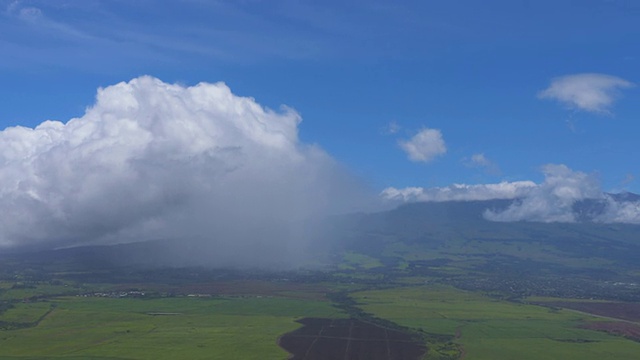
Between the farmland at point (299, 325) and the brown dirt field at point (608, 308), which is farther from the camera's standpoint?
the brown dirt field at point (608, 308)

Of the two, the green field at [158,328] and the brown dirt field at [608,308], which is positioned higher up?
the brown dirt field at [608,308]

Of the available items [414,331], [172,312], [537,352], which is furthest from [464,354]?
[172,312]

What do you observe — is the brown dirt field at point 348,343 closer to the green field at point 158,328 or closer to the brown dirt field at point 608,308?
the green field at point 158,328

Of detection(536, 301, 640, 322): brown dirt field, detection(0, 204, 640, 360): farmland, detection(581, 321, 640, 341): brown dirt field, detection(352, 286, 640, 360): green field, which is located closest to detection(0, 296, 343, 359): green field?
detection(0, 204, 640, 360): farmland

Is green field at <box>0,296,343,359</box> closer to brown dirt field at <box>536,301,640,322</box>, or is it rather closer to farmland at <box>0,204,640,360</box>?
farmland at <box>0,204,640,360</box>

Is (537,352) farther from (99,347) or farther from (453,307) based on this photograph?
(99,347)

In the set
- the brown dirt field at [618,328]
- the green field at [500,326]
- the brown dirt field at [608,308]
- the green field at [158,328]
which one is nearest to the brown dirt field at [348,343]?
the green field at [158,328]
